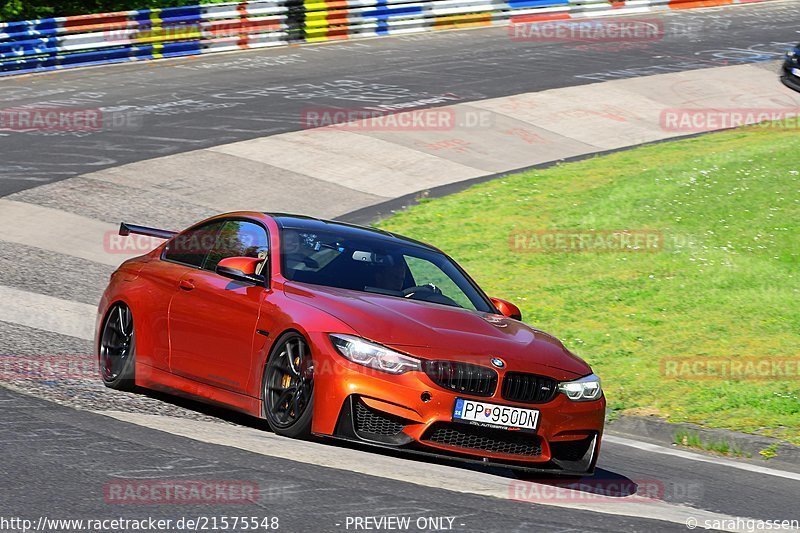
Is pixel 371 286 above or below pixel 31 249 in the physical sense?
above

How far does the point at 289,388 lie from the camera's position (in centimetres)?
750

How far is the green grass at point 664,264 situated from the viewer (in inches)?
415

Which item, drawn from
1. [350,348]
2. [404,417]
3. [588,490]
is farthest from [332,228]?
[588,490]

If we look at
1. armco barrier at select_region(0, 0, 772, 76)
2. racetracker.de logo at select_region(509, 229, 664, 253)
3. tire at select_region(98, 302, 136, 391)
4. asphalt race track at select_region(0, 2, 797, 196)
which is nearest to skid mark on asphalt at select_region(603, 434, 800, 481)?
tire at select_region(98, 302, 136, 391)

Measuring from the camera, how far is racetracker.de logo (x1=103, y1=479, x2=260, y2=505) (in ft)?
18.8

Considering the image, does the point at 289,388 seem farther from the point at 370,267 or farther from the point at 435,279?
the point at 435,279

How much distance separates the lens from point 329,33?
30.5 m

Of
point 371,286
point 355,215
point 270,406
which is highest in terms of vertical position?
point 371,286

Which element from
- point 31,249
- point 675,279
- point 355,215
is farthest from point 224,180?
point 675,279

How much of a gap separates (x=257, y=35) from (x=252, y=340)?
881 inches

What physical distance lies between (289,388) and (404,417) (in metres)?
0.81

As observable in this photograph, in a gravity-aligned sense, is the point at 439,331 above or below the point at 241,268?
below

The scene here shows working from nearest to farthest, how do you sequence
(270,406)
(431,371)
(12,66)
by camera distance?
(431,371) → (270,406) → (12,66)

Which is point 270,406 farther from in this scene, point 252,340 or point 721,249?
point 721,249
